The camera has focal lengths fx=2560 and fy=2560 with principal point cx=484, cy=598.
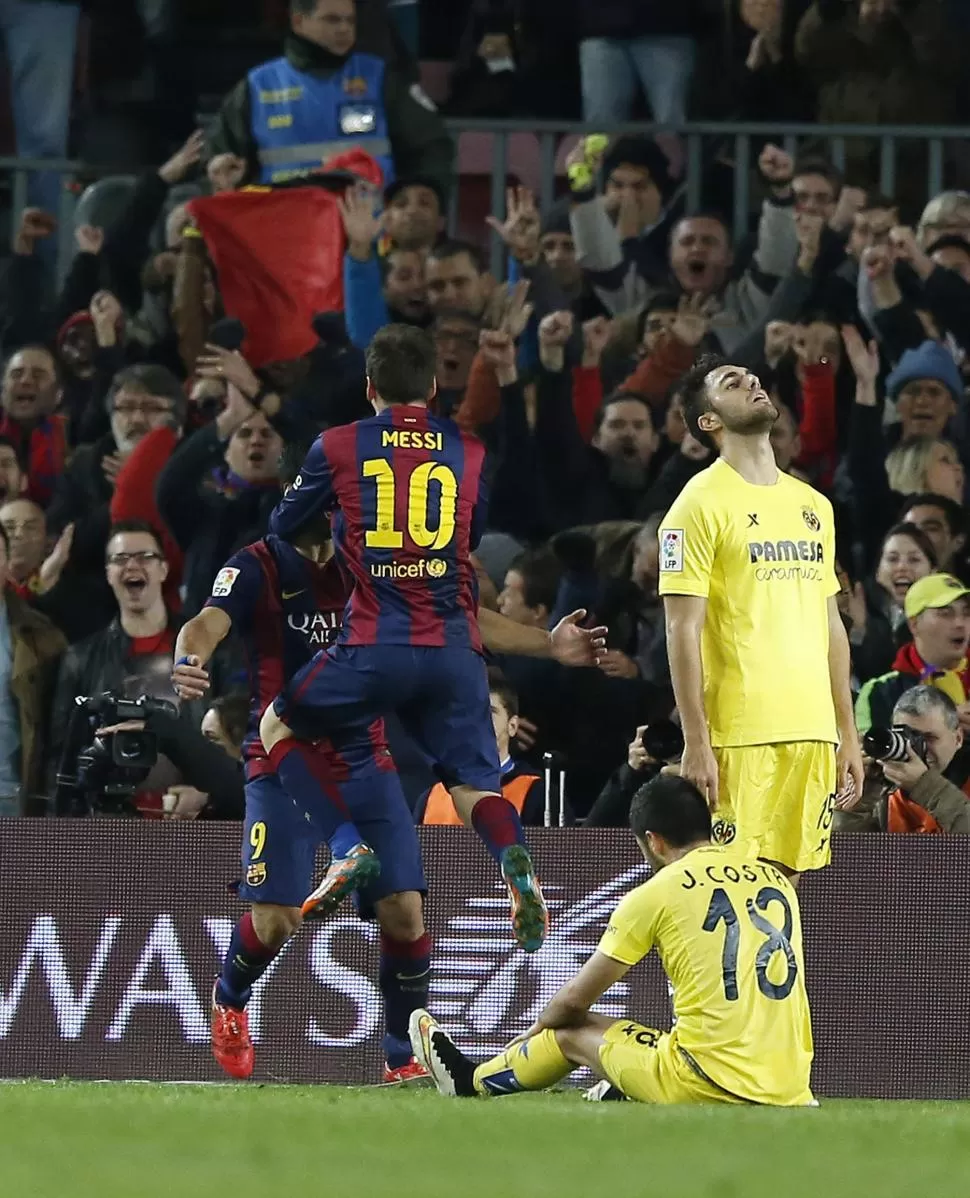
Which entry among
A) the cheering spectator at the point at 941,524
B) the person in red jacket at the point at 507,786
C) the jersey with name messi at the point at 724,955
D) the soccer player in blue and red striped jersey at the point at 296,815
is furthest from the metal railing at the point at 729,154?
the jersey with name messi at the point at 724,955

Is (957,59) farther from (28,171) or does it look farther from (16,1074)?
(16,1074)

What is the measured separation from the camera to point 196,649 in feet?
26.4

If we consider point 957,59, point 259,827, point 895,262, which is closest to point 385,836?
point 259,827

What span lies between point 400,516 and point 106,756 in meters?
2.24

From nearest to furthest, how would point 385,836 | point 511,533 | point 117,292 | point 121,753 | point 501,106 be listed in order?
point 385,836 < point 121,753 < point 511,533 < point 117,292 < point 501,106

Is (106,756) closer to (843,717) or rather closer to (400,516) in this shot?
(400,516)

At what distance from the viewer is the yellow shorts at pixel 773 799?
752 centimetres

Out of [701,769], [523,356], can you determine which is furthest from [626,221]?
[701,769]

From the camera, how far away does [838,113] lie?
45.1 ft

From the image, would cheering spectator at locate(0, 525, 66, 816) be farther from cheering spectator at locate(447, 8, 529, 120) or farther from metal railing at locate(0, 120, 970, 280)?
cheering spectator at locate(447, 8, 529, 120)

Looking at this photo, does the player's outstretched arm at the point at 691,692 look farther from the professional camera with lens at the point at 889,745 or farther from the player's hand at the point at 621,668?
the player's hand at the point at 621,668

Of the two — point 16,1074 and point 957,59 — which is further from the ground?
point 957,59

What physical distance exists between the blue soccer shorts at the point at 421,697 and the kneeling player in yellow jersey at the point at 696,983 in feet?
2.48

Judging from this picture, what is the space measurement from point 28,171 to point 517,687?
17.6ft
